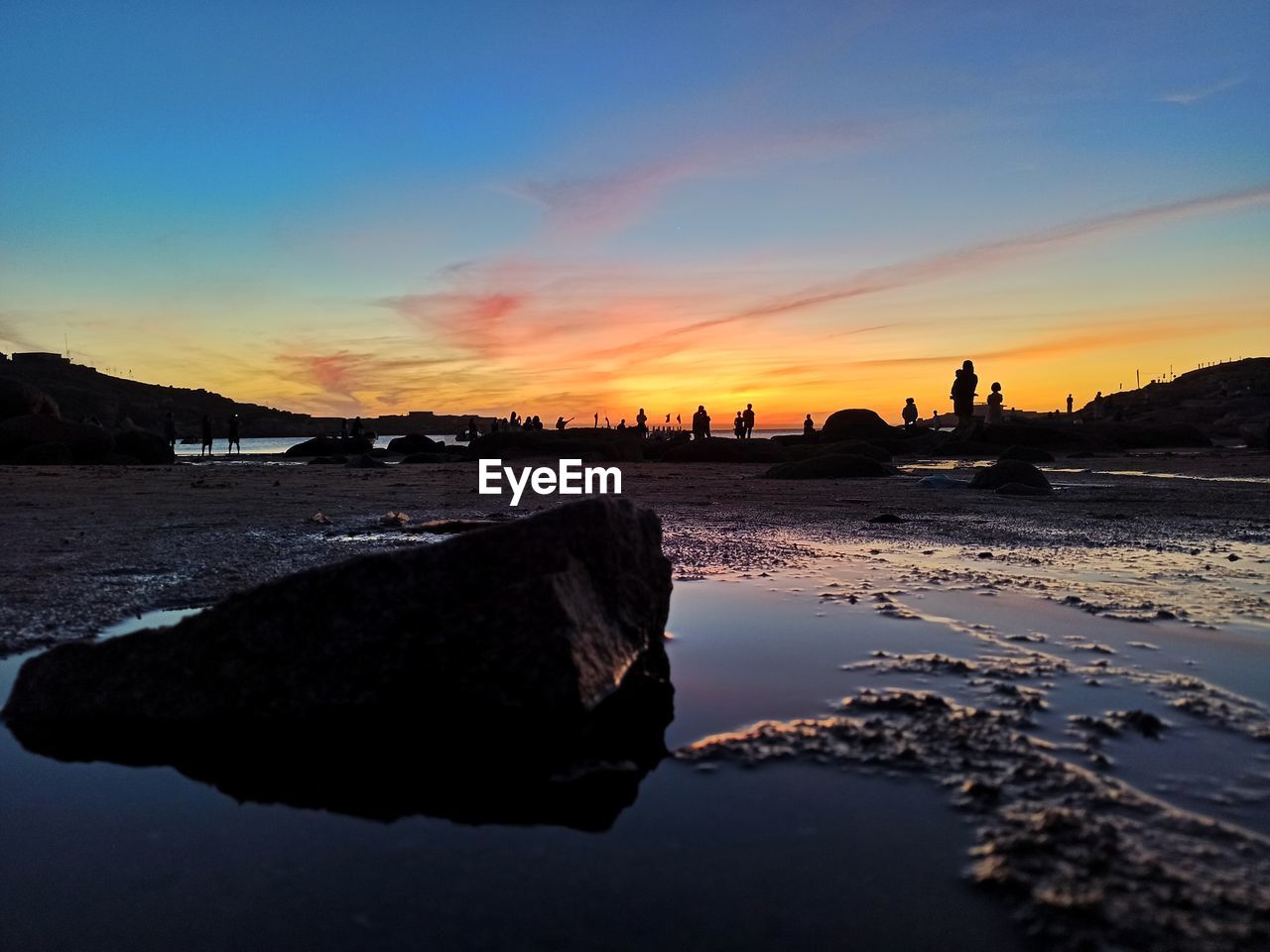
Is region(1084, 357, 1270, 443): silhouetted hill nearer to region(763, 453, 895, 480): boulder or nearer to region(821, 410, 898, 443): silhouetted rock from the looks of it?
region(821, 410, 898, 443): silhouetted rock

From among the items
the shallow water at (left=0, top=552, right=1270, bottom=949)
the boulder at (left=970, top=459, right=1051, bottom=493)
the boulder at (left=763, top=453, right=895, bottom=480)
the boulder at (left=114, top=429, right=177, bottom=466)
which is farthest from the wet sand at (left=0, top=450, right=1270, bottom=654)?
the boulder at (left=114, top=429, right=177, bottom=466)

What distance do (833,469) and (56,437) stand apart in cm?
2511

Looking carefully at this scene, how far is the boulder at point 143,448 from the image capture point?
90.4 feet

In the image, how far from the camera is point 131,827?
2014mm

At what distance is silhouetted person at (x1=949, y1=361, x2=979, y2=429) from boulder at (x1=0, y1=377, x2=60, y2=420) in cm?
3536

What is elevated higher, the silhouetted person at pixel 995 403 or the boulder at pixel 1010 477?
the silhouetted person at pixel 995 403

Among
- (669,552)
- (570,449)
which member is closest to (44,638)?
(669,552)

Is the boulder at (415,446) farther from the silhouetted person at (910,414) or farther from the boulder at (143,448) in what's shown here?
the silhouetted person at (910,414)

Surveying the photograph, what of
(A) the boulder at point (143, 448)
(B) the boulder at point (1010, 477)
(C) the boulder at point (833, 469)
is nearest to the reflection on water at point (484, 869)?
(B) the boulder at point (1010, 477)

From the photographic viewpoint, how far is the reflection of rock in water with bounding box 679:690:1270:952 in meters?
1.53

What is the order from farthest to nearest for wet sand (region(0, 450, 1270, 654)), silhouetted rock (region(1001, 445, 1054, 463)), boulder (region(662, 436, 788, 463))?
boulder (region(662, 436, 788, 463)) → silhouetted rock (region(1001, 445, 1054, 463)) → wet sand (region(0, 450, 1270, 654))

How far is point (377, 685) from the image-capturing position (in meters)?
2.63

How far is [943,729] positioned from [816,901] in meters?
1.13

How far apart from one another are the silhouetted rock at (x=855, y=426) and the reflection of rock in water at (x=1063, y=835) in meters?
34.5
